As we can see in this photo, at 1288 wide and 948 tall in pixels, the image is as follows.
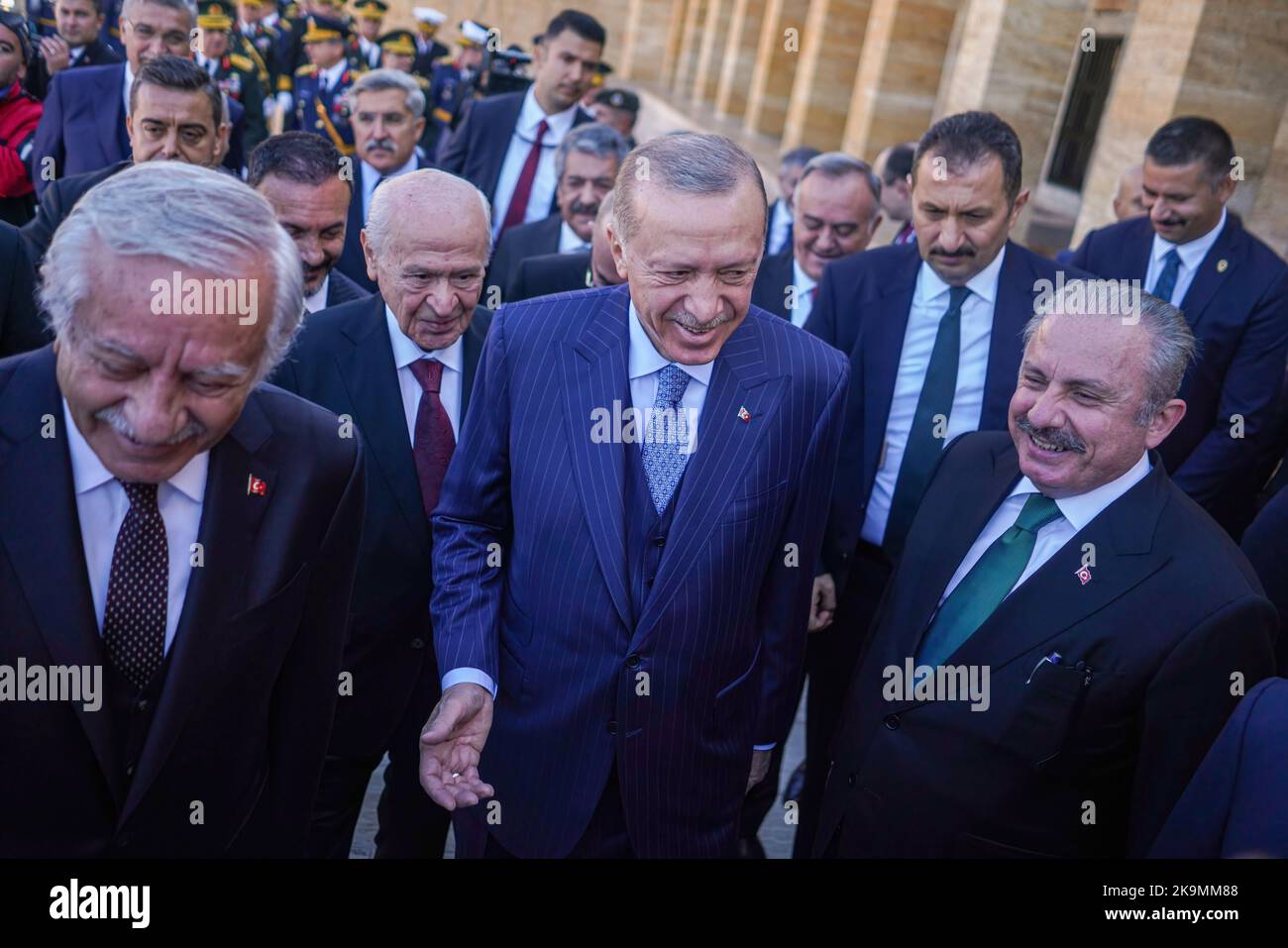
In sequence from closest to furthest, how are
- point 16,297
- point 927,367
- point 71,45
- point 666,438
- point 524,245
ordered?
1. point 666,438
2. point 16,297
3. point 927,367
4. point 524,245
5. point 71,45

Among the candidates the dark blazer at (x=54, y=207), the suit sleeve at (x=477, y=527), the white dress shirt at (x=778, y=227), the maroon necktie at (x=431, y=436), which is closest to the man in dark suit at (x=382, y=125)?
the dark blazer at (x=54, y=207)

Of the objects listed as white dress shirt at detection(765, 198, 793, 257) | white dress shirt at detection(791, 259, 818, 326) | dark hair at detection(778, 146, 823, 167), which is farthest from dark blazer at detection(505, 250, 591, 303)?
dark hair at detection(778, 146, 823, 167)

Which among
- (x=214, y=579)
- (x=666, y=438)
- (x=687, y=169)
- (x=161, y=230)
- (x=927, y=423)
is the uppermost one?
(x=687, y=169)

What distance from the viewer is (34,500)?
1873 mm

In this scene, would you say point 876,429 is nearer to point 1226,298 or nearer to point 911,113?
point 1226,298

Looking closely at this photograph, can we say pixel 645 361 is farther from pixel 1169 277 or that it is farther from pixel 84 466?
pixel 1169 277

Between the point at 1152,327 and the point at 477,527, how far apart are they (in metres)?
1.73

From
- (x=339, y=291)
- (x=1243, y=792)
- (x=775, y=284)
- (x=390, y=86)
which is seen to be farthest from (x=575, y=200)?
(x=1243, y=792)

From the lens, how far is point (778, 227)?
782 centimetres

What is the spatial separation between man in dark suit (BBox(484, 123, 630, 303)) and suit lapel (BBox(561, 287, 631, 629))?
267 centimetres

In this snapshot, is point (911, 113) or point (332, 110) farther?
point (911, 113)
